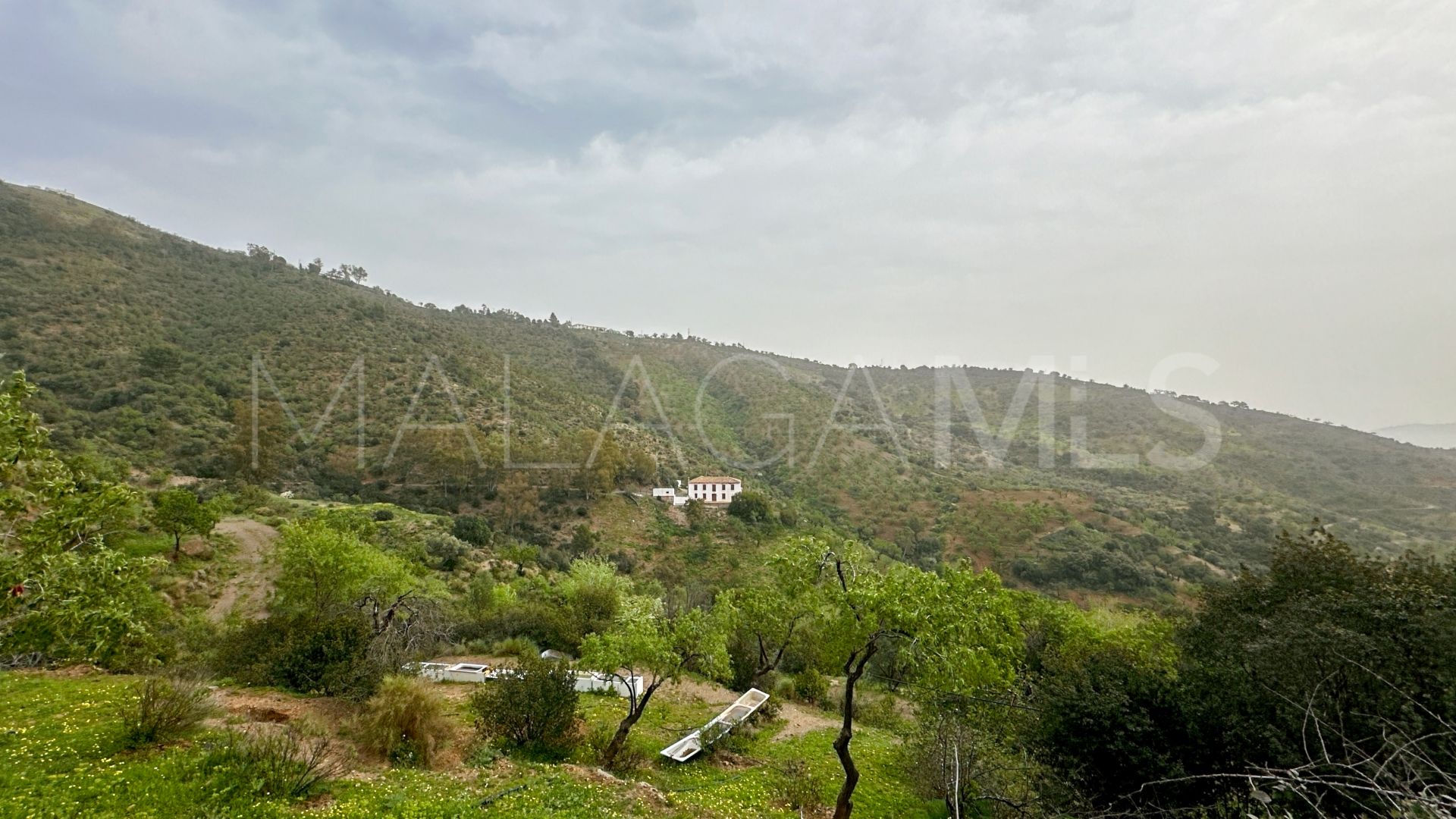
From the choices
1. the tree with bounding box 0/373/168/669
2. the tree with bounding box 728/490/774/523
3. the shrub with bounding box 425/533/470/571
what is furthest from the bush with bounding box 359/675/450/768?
the tree with bounding box 728/490/774/523

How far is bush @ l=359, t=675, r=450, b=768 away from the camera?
9133mm

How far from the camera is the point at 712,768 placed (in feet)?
37.1

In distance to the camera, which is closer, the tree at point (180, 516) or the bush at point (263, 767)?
the bush at point (263, 767)

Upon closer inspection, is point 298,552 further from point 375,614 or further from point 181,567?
point 181,567

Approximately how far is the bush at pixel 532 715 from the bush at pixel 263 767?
3.17 m

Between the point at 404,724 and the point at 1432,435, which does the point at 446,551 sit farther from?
the point at 1432,435

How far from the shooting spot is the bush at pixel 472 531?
30859mm

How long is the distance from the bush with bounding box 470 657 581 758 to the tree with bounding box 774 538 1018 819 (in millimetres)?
5367

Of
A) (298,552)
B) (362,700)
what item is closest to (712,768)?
(362,700)

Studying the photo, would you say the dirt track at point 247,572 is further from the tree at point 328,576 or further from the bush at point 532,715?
the bush at point 532,715

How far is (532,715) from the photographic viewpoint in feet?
34.9

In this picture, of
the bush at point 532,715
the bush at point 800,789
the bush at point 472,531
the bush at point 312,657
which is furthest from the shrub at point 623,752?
the bush at point 472,531

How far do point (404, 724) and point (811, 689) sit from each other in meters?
13.4

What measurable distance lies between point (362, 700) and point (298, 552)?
578 cm
